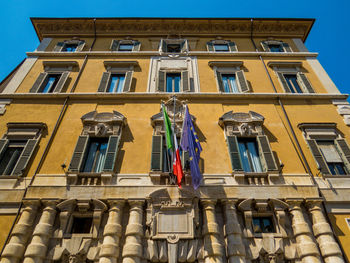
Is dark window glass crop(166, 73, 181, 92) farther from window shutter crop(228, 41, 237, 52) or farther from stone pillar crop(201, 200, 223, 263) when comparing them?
stone pillar crop(201, 200, 223, 263)

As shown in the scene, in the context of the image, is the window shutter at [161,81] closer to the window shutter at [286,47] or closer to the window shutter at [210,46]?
the window shutter at [210,46]

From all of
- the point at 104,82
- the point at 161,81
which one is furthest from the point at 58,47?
the point at 161,81

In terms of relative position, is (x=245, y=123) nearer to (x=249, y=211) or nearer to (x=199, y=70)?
(x=249, y=211)

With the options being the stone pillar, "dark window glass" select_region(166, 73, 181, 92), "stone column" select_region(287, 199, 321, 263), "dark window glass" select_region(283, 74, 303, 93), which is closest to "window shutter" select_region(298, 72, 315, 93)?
"dark window glass" select_region(283, 74, 303, 93)

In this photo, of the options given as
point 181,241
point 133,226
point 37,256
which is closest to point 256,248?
point 181,241

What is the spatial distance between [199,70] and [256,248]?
349 inches

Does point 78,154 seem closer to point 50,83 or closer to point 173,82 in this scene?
point 50,83

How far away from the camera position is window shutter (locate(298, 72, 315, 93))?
11.4 meters

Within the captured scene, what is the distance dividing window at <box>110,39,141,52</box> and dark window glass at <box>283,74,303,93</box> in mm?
8490

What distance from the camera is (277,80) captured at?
39.3ft

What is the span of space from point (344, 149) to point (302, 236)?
411 cm

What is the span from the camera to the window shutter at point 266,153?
811cm

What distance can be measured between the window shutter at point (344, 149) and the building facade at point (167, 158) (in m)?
0.05

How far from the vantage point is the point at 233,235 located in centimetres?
654
